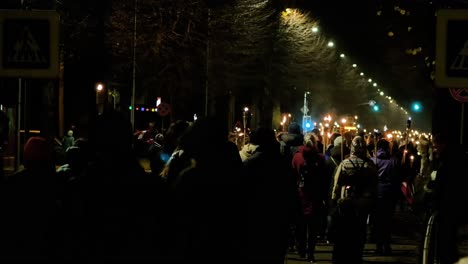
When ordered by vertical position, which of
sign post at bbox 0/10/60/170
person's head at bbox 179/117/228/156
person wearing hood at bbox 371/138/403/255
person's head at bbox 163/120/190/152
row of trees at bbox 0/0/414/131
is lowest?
person wearing hood at bbox 371/138/403/255

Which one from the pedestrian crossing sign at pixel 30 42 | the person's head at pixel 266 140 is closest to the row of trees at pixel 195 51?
the person's head at pixel 266 140

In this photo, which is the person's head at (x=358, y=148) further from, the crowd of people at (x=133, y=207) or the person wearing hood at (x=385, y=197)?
the crowd of people at (x=133, y=207)

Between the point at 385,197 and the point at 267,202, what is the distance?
7.66 m

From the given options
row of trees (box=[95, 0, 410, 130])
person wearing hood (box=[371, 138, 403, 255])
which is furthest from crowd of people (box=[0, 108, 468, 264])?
row of trees (box=[95, 0, 410, 130])

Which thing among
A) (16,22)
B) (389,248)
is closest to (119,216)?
(16,22)

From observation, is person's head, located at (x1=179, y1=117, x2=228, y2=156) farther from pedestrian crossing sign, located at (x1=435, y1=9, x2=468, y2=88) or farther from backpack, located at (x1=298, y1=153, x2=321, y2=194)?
backpack, located at (x1=298, y1=153, x2=321, y2=194)

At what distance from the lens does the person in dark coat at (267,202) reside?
233 inches

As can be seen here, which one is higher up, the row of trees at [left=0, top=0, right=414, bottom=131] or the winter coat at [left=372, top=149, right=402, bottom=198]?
the row of trees at [left=0, top=0, right=414, bottom=131]

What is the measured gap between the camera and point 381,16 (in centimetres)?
2056

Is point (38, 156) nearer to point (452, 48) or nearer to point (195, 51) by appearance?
point (452, 48)

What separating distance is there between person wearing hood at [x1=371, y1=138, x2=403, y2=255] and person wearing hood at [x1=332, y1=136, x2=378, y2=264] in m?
2.45

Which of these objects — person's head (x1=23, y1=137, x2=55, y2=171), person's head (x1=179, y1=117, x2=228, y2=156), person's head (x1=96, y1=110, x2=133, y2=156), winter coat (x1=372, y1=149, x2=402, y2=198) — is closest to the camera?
person's head (x1=96, y1=110, x2=133, y2=156)

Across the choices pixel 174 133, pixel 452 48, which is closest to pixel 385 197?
pixel 174 133

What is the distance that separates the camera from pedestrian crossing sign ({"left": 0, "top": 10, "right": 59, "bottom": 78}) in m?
5.95
